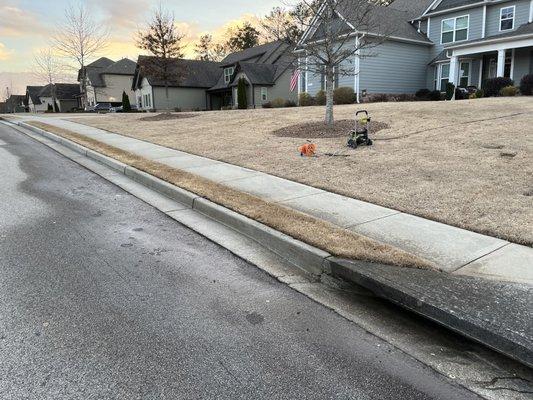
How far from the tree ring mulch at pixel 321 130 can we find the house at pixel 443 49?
9961mm

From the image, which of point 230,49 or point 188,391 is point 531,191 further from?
point 230,49

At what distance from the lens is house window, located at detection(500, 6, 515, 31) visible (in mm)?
25516

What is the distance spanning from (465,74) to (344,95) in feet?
28.7

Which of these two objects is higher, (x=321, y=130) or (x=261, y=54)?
(x=261, y=54)

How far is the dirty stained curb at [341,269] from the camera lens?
3238 millimetres

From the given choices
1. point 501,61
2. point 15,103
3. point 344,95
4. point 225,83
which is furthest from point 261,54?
point 15,103

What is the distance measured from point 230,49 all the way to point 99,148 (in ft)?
202

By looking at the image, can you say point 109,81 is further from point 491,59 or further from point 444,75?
point 491,59

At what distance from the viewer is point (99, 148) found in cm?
1253

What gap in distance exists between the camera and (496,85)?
2248cm

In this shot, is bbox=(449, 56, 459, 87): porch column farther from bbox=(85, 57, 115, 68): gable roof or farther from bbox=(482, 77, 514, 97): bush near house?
bbox=(85, 57, 115, 68): gable roof

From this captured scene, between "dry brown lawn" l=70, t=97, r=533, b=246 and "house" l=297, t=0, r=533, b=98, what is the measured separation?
9.95 metres

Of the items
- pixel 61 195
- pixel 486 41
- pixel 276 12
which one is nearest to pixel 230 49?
pixel 486 41

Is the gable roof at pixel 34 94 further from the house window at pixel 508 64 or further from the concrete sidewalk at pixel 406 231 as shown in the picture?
the concrete sidewalk at pixel 406 231
